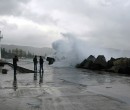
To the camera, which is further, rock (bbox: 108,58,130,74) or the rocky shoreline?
the rocky shoreline

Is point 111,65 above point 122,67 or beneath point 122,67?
above

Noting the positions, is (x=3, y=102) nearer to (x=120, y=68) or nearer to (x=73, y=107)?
(x=73, y=107)

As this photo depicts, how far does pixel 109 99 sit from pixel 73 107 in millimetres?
2271

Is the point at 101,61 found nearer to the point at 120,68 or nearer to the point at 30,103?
the point at 120,68

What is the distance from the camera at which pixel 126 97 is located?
12914 mm

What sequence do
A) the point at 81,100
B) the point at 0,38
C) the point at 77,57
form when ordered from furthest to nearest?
the point at 0,38 → the point at 77,57 → the point at 81,100

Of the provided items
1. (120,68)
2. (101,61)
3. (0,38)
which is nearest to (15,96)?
(120,68)

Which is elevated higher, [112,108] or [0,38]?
[0,38]

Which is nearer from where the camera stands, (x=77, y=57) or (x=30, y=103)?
(x=30, y=103)

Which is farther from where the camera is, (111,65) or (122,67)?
(111,65)

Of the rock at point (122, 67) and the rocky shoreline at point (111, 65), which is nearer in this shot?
the rock at point (122, 67)

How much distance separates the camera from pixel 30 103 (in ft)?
36.2

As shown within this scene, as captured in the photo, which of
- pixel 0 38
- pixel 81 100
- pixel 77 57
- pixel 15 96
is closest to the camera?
pixel 81 100

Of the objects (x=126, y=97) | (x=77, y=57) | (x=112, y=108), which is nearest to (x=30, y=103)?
(x=112, y=108)
